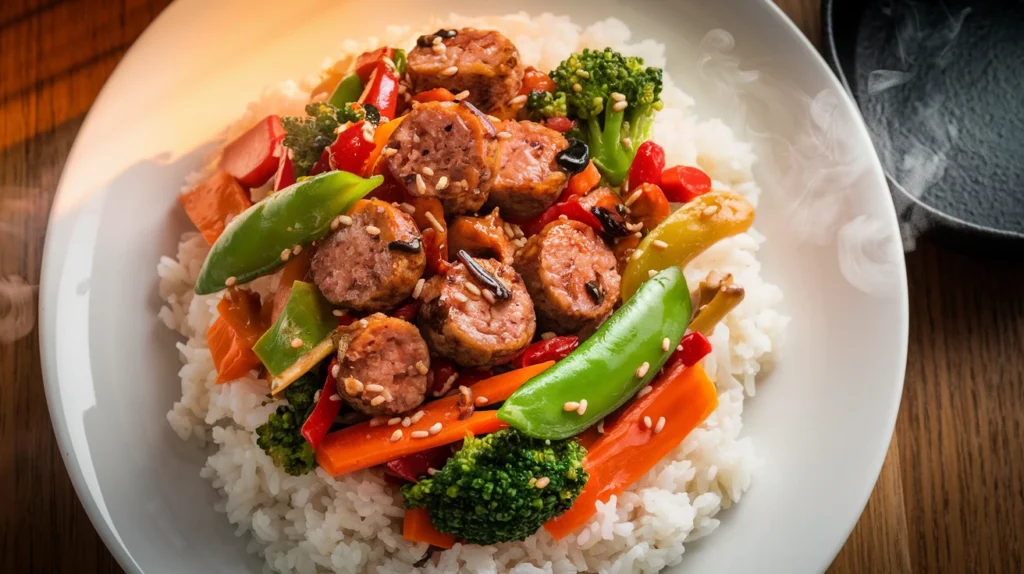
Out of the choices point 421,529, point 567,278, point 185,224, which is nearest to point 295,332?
point 421,529

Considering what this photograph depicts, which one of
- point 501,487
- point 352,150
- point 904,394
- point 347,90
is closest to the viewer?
point 501,487

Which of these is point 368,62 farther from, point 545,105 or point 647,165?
point 647,165

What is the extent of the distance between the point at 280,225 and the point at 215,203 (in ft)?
2.83

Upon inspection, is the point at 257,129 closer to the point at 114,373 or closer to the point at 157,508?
the point at 114,373

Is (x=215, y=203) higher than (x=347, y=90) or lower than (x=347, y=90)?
lower

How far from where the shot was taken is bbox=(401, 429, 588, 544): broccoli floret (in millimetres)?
2854

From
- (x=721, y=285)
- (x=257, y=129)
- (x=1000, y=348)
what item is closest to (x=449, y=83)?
(x=257, y=129)

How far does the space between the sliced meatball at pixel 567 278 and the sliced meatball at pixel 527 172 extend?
15cm

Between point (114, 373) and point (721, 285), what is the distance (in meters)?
2.75

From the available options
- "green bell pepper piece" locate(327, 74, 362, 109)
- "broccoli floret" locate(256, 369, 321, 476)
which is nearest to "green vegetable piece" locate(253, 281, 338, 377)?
"broccoli floret" locate(256, 369, 321, 476)

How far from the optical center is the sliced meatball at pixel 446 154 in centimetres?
307

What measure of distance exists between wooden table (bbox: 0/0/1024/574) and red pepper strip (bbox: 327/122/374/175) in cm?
182

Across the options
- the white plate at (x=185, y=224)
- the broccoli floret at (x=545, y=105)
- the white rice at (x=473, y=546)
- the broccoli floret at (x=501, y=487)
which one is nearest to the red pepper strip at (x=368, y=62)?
the white rice at (x=473, y=546)

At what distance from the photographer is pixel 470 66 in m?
3.49
